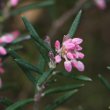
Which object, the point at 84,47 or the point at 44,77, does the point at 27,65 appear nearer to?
the point at 44,77

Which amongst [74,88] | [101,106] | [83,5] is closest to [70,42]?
[74,88]

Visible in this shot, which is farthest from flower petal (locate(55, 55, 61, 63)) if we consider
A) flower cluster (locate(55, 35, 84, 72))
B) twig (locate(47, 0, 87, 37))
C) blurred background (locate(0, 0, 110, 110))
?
twig (locate(47, 0, 87, 37))

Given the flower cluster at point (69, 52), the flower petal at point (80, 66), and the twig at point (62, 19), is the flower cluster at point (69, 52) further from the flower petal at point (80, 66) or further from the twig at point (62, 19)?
the twig at point (62, 19)

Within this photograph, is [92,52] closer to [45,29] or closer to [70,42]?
[45,29]

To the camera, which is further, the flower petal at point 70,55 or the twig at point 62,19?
the twig at point 62,19

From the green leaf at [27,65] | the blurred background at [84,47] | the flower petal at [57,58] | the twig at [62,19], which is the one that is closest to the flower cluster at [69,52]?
the flower petal at [57,58]

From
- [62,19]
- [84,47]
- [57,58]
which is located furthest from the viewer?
[84,47]

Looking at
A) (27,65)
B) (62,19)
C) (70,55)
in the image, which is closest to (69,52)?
(70,55)

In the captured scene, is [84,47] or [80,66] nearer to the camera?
[80,66]

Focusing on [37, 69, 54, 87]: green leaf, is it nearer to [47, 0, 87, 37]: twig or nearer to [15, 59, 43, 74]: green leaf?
[15, 59, 43, 74]: green leaf
